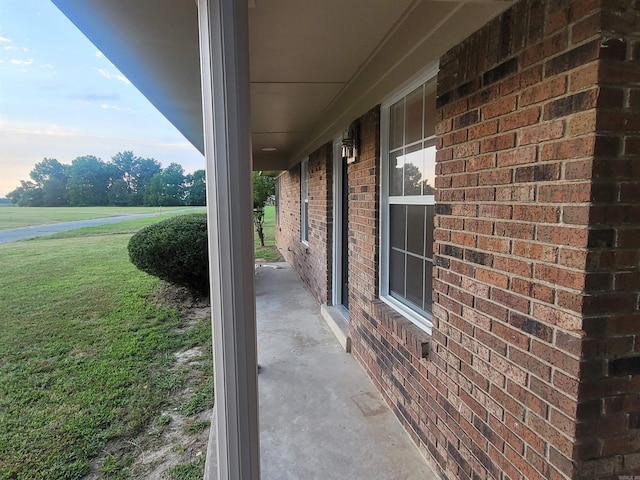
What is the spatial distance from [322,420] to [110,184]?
2.20 m

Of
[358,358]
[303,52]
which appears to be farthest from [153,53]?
[358,358]

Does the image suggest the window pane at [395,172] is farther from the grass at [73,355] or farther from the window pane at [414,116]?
the grass at [73,355]

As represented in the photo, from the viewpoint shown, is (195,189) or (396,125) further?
(396,125)

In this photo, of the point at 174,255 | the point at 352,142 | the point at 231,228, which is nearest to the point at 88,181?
the point at 231,228

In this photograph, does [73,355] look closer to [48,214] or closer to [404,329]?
[48,214]

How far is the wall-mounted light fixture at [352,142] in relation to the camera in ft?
11.7

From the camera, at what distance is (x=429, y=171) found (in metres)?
2.41

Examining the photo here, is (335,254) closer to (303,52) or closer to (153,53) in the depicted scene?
(303,52)

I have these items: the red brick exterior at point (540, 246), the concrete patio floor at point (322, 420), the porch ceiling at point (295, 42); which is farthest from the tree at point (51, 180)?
the red brick exterior at point (540, 246)

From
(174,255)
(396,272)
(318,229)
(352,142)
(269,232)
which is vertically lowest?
(269,232)

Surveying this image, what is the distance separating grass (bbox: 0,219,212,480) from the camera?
6.94ft

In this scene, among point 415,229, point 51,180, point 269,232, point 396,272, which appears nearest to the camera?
point 51,180

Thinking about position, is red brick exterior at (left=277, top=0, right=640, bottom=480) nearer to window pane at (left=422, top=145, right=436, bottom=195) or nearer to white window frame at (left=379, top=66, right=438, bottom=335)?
window pane at (left=422, top=145, right=436, bottom=195)

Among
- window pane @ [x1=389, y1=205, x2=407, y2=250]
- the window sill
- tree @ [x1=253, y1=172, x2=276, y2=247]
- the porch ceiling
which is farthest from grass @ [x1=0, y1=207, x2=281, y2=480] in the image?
tree @ [x1=253, y1=172, x2=276, y2=247]
